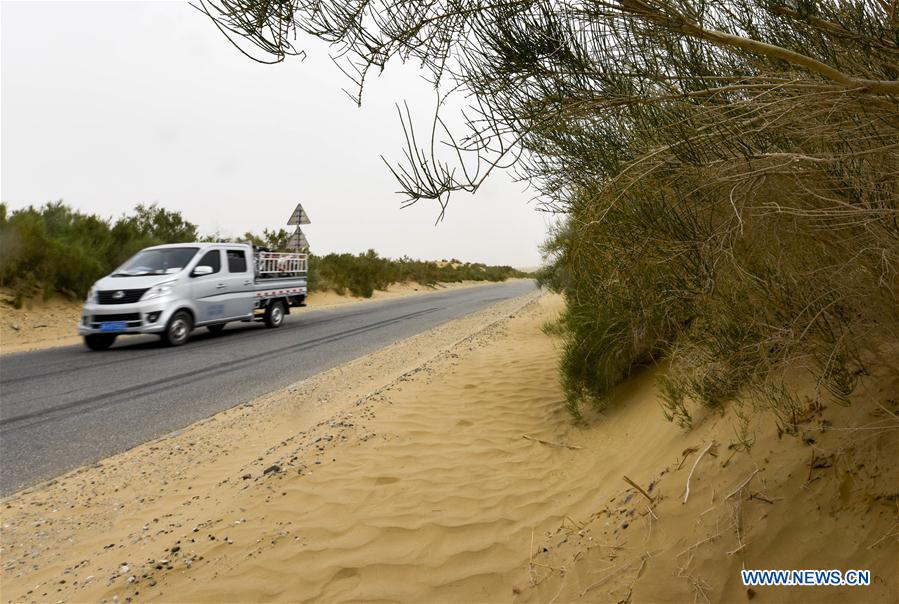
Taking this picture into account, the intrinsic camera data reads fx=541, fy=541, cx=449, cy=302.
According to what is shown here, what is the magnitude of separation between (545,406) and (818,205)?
3.69 meters

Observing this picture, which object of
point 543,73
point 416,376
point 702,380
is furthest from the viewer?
point 416,376

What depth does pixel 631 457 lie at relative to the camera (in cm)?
385

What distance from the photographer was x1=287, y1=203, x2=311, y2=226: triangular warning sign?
878 inches

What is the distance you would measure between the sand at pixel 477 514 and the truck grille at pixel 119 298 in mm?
6185

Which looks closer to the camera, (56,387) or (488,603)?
(488,603)

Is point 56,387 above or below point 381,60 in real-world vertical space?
below

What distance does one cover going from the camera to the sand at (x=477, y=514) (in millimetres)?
2385

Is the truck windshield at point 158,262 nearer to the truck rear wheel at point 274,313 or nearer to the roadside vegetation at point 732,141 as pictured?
the truck rear wheel at point 274,313

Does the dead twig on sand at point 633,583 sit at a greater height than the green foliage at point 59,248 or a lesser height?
lesser

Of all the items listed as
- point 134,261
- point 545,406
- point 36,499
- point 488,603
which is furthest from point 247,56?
point 134,261

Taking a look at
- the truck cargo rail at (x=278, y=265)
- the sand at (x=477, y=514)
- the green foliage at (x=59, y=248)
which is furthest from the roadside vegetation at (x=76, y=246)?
the sand at (x=477, y=514)

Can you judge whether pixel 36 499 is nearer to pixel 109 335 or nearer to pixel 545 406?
pixel 545 406

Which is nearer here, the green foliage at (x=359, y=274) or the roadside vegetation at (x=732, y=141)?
the roadside vegetation at (x=732, y=141)

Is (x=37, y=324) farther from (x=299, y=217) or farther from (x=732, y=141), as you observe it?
(x=732, y=141)
